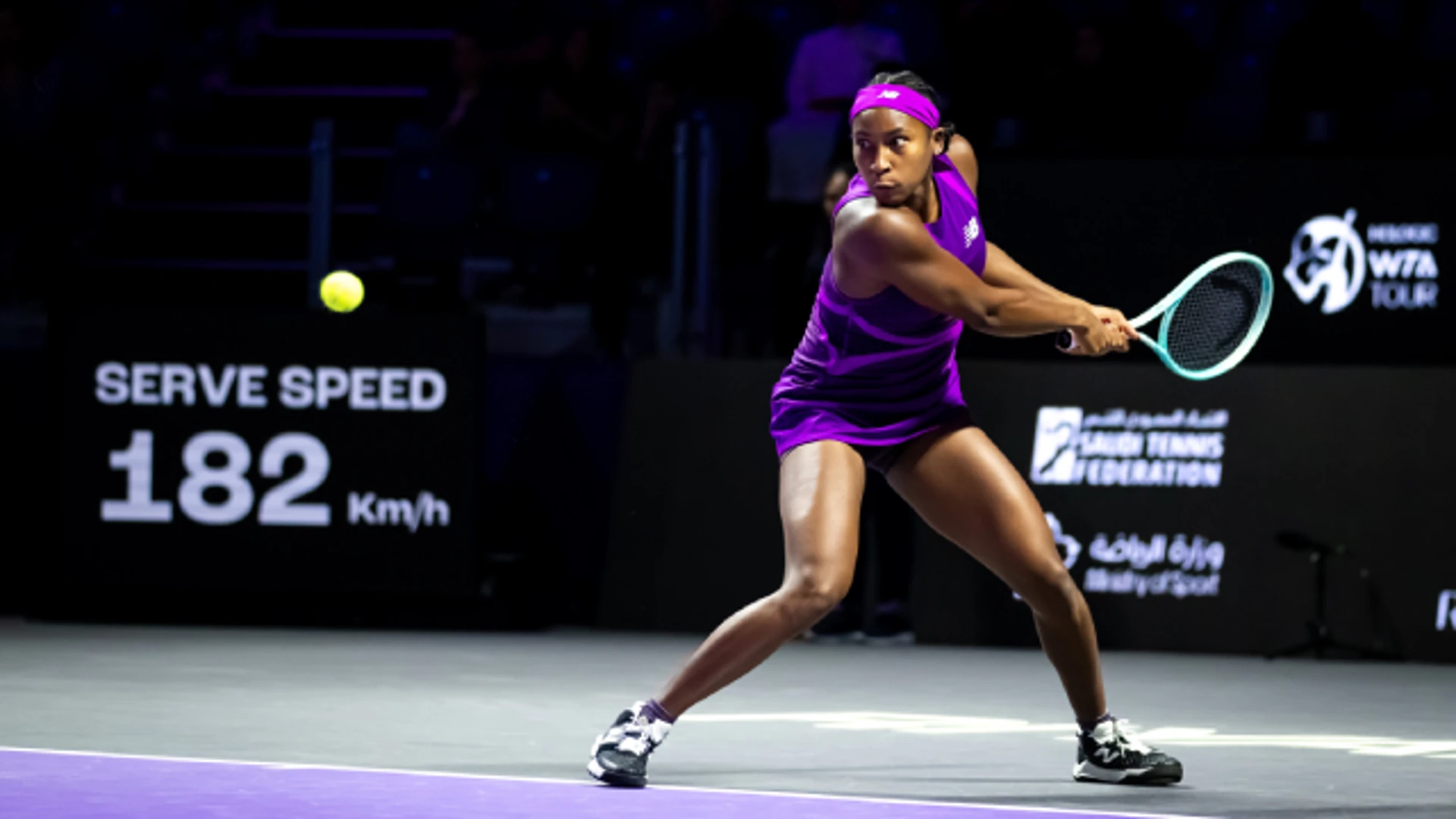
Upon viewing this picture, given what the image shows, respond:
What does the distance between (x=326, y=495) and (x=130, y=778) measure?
505 centimetres

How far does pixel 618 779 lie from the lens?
589 cm

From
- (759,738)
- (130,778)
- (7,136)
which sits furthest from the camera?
(7,136)

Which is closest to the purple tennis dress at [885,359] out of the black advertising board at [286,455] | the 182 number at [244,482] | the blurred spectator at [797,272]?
the blurred spectator at [797,272]

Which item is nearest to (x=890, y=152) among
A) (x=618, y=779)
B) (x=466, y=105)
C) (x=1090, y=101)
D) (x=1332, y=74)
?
(x=618, y=779)

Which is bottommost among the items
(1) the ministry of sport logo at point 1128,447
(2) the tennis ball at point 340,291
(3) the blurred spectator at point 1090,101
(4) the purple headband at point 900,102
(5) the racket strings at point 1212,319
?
(1) the ministry of sport logo at point 1128,447

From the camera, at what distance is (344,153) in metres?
14.5

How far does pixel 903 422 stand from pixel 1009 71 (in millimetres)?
6412

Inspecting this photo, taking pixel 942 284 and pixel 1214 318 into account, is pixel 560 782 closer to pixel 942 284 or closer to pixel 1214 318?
pixel 942 284

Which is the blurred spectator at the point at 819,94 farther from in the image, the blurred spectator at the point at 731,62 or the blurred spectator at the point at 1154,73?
the blurred spectator at the point at 1154,73

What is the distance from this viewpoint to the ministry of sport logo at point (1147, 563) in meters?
10.2

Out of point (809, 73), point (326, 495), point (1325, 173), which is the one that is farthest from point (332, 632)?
point (1325, 173)

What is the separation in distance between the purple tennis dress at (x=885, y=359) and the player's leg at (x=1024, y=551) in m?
0.09

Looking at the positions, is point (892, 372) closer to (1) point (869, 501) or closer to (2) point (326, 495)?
(1) point (869, 501)

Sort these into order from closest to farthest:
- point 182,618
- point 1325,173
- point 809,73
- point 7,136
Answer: point 1325,173
point 182,618
point 809,73
point 7,136
